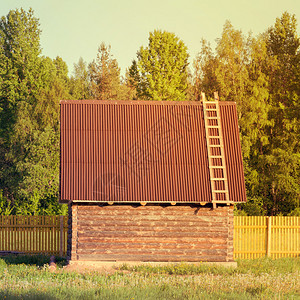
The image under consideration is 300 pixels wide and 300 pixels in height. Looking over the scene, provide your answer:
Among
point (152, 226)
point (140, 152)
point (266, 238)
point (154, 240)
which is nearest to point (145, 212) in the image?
point (152, 226)

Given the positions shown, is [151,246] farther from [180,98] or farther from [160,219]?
[180,98]

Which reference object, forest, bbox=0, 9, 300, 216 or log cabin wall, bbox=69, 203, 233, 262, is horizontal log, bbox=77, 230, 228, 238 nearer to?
log cabin wall, bbox=69, 203, 233, 262

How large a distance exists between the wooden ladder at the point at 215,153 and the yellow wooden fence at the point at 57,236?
170 inches

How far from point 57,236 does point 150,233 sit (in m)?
6.09

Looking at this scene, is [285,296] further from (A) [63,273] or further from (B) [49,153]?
(B) [49,153]

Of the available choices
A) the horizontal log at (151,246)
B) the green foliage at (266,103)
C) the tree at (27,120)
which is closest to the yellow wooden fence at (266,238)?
the horizontal log at (151,246)

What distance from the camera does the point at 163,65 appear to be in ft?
161

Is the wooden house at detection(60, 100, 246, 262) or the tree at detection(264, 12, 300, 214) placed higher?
the tree at detection(264, 12, 300, 214)

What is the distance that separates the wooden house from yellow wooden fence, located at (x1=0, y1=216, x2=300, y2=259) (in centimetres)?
400

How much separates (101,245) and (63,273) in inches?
104

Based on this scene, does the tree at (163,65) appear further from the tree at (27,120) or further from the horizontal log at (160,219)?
the horizontal log at (160,219)

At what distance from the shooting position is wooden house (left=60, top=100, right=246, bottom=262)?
66.3 ft

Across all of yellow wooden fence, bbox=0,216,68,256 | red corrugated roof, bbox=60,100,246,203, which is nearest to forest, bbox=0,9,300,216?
yellow wooden fence, bbox=0,216,68,256

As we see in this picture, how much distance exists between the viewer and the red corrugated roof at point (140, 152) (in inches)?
797
